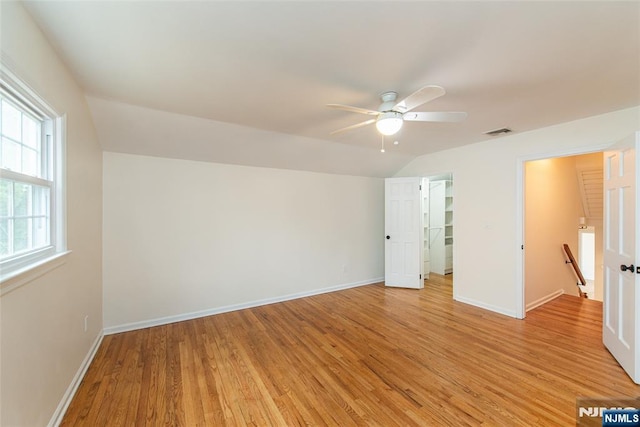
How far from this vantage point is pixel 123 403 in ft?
6.36

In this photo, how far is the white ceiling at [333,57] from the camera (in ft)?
4.44

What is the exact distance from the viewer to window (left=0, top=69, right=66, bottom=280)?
1386 millimetres

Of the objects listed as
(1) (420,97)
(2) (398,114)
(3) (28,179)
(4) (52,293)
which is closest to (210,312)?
(4) (52,293)

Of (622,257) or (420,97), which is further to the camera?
(622,257)

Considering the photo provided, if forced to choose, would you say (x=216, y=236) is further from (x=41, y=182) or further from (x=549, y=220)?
(x=549, y=220)

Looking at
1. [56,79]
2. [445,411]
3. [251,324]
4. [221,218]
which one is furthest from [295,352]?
[56,79]

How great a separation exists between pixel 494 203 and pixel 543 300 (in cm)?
186

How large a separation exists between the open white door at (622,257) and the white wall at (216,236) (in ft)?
10.8

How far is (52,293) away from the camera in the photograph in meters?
1.71

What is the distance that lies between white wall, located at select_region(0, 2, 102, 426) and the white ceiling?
0.18 m

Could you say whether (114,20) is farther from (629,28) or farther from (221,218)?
(629,28)

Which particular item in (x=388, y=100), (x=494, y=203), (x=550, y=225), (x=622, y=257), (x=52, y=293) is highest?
(x=388, y=100)

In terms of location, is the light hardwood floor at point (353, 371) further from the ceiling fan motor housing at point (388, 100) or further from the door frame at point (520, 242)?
the ceiling fan motor housing at point (388, 100)

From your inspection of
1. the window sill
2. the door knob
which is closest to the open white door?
the door knob
